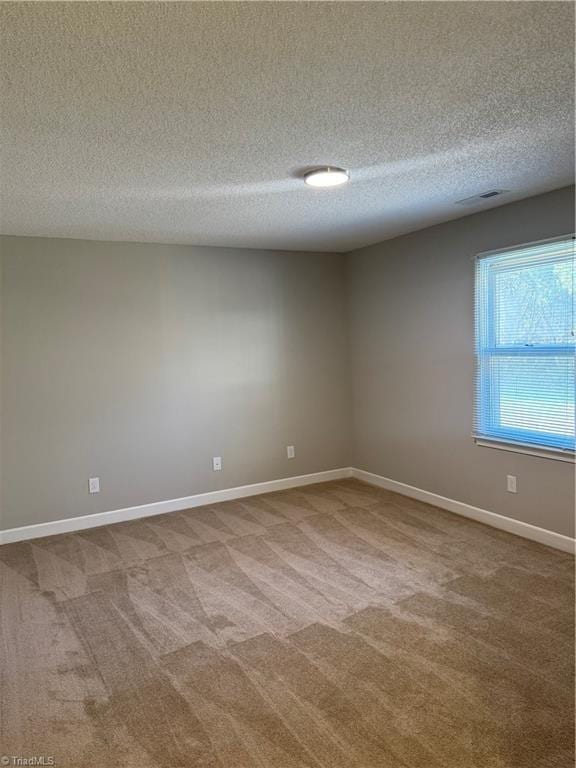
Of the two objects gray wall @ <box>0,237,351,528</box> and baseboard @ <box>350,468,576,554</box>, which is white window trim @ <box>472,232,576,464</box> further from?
gray wall @ <box>0,237,351,528</box>

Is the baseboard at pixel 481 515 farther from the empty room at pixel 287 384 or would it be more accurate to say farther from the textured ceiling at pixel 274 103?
the textured ceiling at pixel 274 103

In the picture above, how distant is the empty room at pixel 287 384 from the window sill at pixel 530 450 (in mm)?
13

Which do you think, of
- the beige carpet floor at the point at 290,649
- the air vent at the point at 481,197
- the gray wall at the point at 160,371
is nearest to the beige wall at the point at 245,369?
the gray wall at the point at 160,371

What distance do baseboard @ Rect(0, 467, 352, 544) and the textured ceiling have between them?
2.30 m

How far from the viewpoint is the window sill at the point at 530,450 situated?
10.7 feet

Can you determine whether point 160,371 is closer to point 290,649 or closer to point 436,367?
point 436,367

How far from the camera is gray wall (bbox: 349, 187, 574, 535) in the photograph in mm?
3439

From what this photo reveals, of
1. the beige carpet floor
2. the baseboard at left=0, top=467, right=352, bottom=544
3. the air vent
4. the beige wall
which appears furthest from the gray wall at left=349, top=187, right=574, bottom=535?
the baseboard at left=0, top=467, right=352, bottom=544

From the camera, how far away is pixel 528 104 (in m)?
1.99

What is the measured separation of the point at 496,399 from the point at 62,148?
3159mm

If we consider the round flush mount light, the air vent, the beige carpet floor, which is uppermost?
the air vent

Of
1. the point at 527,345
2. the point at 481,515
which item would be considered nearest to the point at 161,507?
the point at 481,515

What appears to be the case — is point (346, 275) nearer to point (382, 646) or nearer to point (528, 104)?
point (528, 104)

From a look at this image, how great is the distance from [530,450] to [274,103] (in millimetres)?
2795
